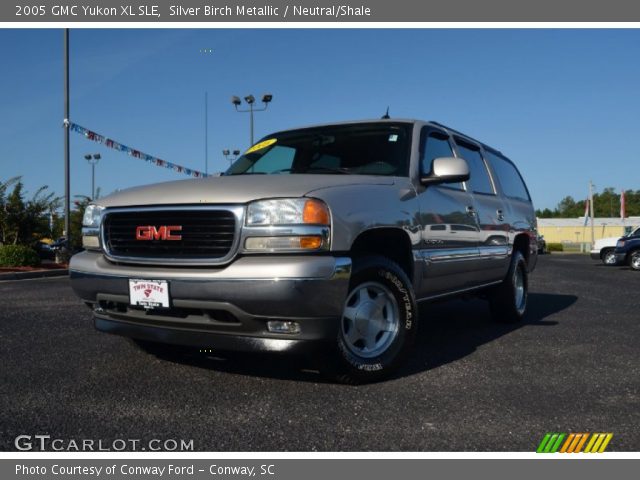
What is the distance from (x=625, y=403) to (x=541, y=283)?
8583mm

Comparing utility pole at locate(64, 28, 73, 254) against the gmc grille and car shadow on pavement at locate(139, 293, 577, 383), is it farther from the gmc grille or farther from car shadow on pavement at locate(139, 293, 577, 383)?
the gmc grille

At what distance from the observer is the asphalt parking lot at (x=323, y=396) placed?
257cm

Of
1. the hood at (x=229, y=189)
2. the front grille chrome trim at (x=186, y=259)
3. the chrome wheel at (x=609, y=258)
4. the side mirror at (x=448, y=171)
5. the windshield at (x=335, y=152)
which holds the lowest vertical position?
the chrome wheel at (x=609, y=258)

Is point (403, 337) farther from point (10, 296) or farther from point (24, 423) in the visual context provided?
point (10, 296)

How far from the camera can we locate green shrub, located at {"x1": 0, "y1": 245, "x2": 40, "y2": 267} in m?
13.8

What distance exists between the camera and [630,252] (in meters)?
17.6

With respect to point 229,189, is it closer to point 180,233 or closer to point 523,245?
point 180,233

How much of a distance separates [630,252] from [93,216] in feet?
58.2

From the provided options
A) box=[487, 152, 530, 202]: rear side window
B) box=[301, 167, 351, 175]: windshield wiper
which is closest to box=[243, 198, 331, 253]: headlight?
box=[301, 167, 351, 175]: windshield wiper

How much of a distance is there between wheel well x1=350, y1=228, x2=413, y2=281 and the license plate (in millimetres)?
1134

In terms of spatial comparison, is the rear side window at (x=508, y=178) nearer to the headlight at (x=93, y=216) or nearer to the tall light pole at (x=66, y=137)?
the headlight at (x=93, y=216)

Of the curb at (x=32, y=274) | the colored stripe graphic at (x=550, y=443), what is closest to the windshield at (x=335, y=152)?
the colored stripe graphic at (x=550, y=443)

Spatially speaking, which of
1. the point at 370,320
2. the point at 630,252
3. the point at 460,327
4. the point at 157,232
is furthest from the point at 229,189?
the point at 630,252

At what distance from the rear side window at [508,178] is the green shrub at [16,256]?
12036mm
